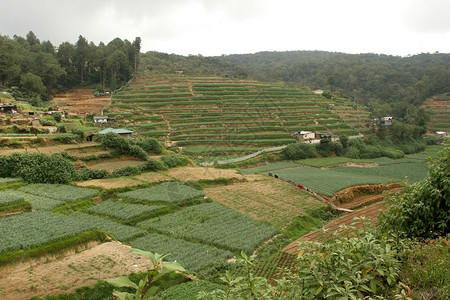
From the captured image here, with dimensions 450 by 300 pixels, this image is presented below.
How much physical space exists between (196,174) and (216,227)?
349 inches

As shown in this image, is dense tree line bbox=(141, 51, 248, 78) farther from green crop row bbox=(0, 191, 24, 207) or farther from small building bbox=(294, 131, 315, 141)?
green crop row bbox=(0, 191, 24, 207)

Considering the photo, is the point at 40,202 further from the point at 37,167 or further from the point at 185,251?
the point at 185,251

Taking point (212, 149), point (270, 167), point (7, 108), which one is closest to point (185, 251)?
point (270, 167)

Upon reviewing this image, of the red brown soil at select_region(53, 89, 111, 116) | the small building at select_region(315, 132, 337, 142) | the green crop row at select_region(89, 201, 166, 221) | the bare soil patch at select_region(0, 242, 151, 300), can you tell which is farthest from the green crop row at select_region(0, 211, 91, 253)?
the small building at select_region(315, 132, 337, 142)

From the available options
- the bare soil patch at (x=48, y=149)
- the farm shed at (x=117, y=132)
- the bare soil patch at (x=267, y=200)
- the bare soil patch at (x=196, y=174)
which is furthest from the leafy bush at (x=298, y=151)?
the bare soil patch at (x=48, y=149)

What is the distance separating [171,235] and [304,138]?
29.5 meters

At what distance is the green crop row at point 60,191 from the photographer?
17.1m

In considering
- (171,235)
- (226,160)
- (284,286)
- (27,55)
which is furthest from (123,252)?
(27,55)

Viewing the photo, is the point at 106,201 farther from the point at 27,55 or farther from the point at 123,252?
the point at 27,55

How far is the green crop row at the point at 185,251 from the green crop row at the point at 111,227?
516 millimetres

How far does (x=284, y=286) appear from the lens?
10.3ft

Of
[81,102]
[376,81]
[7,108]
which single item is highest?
[376,81]

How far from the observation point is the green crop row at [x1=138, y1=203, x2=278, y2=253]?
1444 centimetres

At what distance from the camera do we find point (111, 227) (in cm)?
1478
